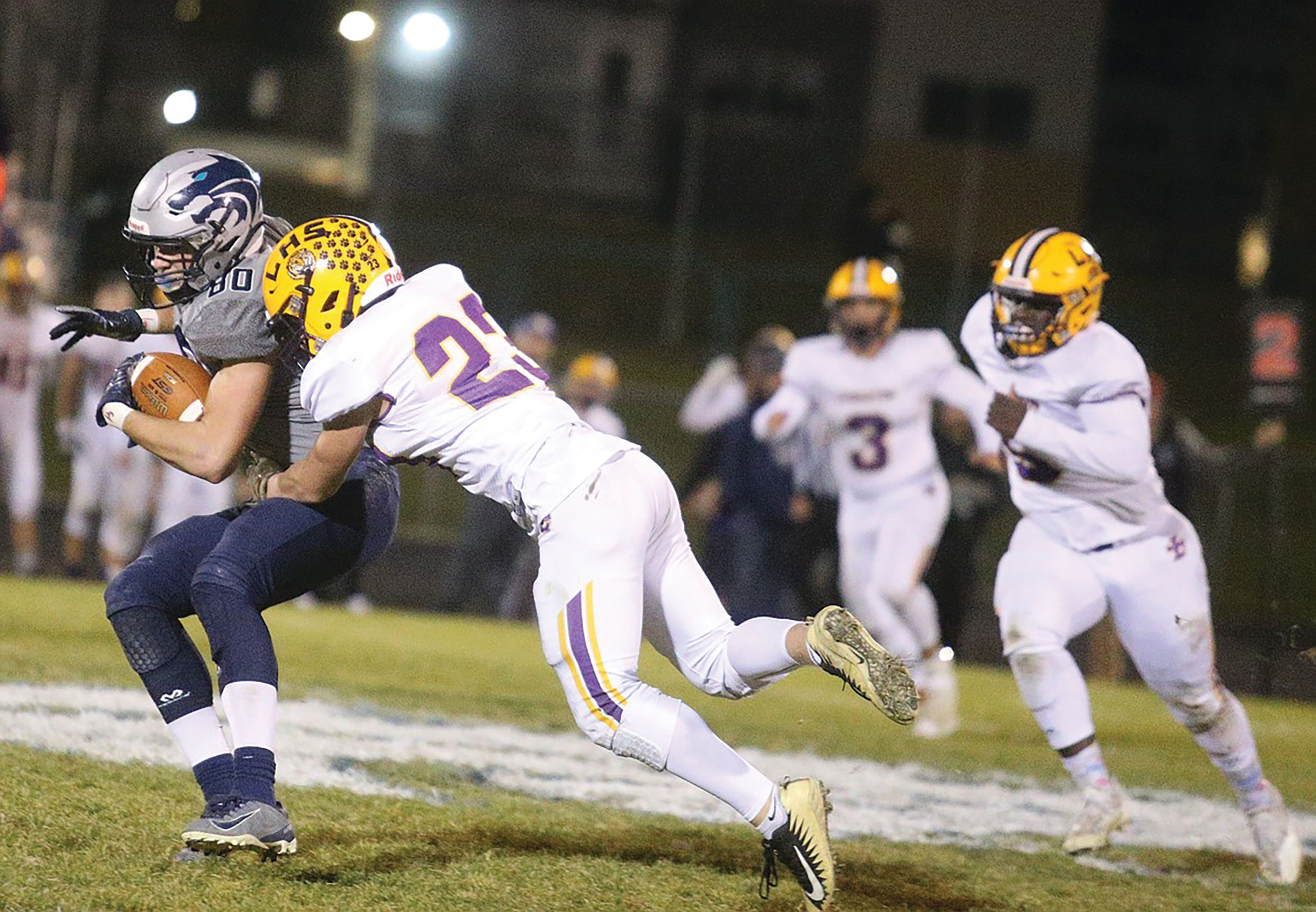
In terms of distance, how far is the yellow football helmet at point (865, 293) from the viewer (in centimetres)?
803

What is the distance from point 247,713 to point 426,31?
7.52m

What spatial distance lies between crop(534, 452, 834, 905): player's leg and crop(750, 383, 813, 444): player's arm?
4.42 metres

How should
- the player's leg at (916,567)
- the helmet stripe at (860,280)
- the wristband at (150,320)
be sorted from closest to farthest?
the wristband at (150,320) → the player's leg at (916,567) → the helmet stripe at (860,280)

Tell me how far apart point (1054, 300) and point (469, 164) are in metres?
21.9

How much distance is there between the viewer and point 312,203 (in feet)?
87.0

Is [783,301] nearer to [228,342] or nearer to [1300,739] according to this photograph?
[1300,739]

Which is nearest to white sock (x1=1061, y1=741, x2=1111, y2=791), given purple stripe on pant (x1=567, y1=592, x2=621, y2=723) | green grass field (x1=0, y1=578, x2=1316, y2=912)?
green grass field (x1=0, y1=578, x2=1316, y2=912)

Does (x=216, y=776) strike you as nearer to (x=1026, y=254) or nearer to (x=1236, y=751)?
(x=1026, y=254)

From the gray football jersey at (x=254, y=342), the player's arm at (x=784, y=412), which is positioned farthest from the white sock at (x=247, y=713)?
the player's arm at (x=784, y=412)

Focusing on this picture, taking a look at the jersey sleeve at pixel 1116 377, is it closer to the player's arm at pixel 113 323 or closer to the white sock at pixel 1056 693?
the white sock at pixel 1056 693

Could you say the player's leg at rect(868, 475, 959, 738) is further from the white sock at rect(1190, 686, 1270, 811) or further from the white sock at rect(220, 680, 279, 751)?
the white sock at rect(220, 680, 279, 751)

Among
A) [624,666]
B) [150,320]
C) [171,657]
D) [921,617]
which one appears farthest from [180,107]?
[921,617]

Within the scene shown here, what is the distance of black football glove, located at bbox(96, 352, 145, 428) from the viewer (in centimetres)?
406

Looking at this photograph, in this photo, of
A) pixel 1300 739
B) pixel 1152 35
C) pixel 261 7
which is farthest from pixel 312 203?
pixel 1300 739
